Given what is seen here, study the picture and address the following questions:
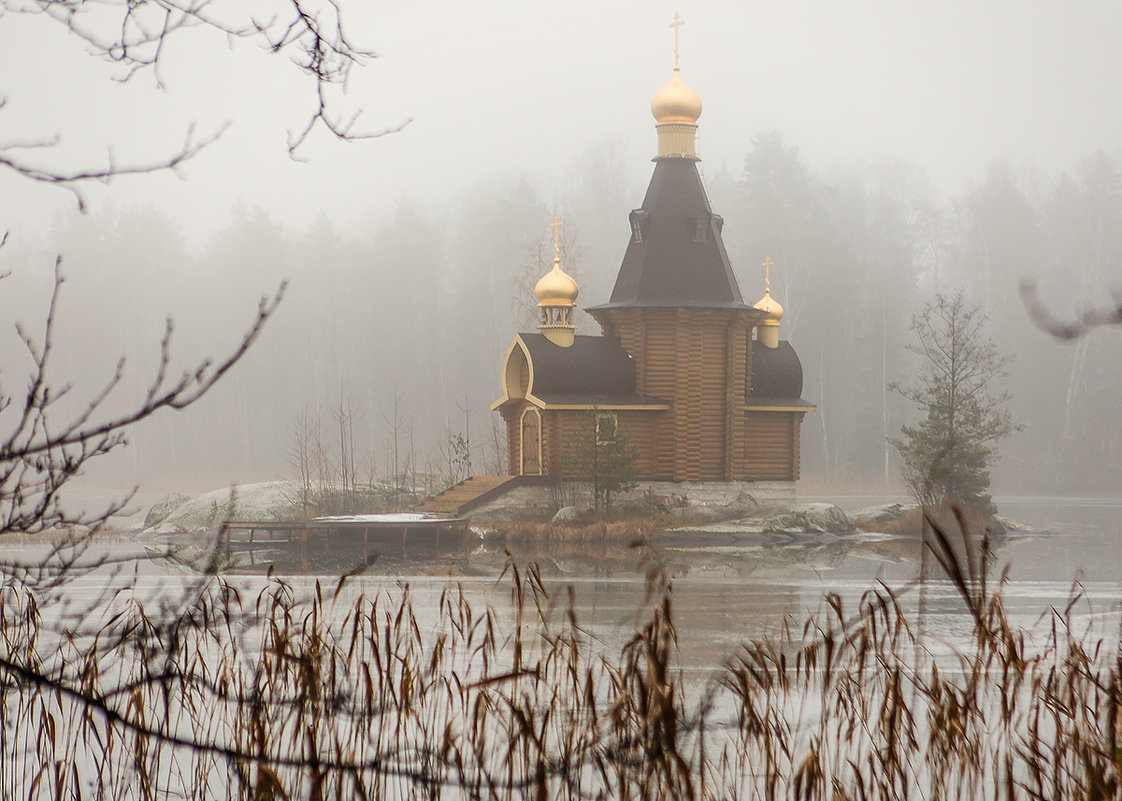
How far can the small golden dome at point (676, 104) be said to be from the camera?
2786 cm

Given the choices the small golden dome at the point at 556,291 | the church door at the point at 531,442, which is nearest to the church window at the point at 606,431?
the church door at the point at 531,442

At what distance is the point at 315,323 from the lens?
54281mm

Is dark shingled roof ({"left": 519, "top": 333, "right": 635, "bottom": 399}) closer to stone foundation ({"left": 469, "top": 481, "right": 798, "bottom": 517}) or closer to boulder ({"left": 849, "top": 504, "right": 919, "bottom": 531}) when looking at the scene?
stone foundation ({"left": 469, "top": 481, "right": 798, "bottom": 517})

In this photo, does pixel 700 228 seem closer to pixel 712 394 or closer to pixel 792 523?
pixel 712 394

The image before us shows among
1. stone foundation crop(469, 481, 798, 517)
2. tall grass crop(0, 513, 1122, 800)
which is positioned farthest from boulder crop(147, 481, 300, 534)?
tall grass crop(0, 513, 1122, 800)

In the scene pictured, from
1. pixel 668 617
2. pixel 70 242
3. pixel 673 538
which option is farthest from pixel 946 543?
pixel 70 242

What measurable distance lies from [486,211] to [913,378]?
18506 mm

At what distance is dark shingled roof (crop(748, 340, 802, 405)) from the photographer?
28828mm

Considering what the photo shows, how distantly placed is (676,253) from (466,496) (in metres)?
6.77

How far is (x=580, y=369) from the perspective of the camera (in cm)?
2673

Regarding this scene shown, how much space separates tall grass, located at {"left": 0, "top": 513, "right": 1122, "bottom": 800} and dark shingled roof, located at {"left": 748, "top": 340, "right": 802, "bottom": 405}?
60.4 ft

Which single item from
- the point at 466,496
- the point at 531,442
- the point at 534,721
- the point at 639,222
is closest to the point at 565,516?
the point at 466,496

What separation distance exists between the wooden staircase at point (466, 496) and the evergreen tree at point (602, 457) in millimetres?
1471

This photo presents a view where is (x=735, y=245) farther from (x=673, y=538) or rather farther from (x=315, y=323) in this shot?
(x=673, y=538)
